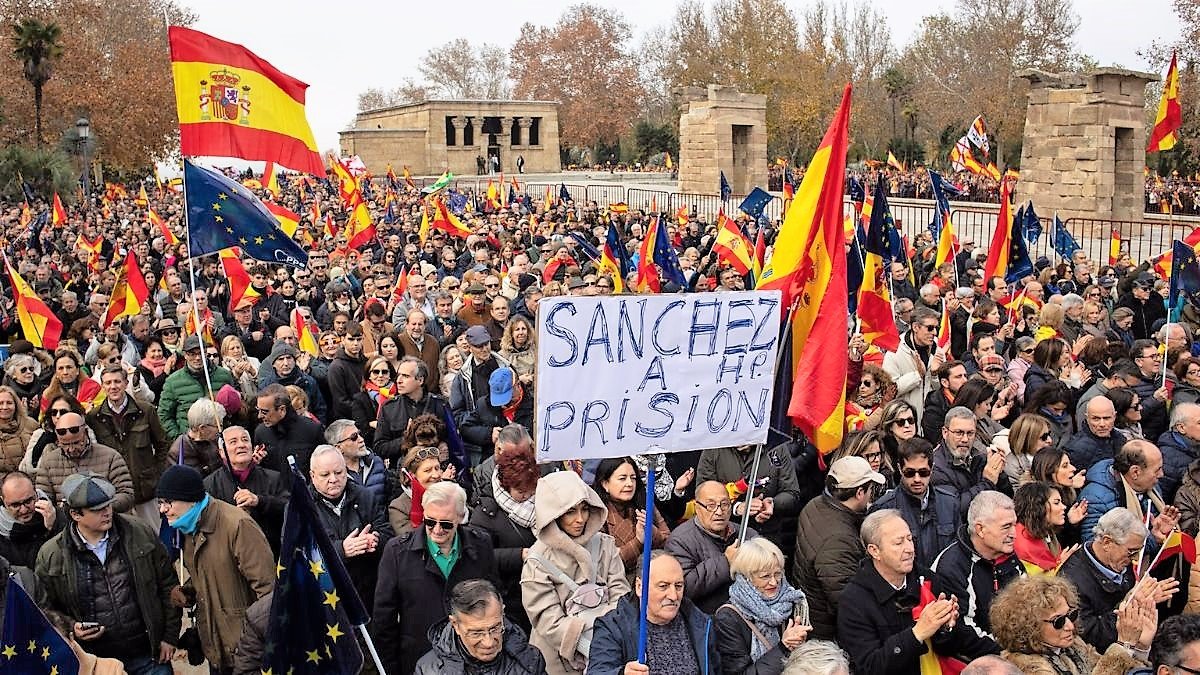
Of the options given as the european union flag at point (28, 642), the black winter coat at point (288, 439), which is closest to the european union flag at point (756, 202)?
the black winter coat at point (288, 439)

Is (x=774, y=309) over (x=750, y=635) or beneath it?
over

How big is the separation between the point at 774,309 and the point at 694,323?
1.13 feet

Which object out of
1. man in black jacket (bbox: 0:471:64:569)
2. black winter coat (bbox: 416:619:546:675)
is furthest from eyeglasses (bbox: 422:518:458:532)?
man in black jacket (bbox: 0:471:64:569)

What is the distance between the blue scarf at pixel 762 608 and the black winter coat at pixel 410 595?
1.13 m

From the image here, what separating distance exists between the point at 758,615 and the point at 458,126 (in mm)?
59448

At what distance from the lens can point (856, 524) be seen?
4.88 meters

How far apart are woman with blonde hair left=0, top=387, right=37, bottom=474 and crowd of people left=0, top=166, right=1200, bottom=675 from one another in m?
0.02

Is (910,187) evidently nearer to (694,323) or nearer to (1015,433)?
(1015,433)

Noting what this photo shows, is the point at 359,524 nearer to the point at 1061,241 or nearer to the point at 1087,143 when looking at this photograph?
the point at 1061,241

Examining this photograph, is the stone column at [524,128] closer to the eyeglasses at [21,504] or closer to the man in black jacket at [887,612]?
the eyeglasses at [21,504]

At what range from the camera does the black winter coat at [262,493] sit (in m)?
5.45

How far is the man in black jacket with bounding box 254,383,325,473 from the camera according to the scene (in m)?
6.41

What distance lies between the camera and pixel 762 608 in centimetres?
406

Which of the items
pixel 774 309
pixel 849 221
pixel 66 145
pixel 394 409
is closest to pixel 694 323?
pixel 774 309
